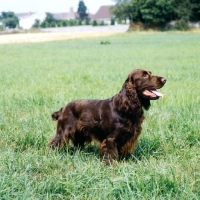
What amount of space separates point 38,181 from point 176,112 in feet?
10.1

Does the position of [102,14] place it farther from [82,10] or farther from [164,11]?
[164,11]

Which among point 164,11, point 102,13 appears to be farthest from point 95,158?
point 102,13

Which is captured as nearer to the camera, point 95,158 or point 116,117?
point 116,117

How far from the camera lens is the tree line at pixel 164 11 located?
171 feet

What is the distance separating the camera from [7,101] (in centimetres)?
740

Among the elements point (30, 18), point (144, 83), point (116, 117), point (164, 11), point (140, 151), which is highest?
point (144, 83)

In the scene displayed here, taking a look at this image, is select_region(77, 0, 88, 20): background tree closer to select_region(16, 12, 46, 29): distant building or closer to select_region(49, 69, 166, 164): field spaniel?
select_region(16, 12, 46, 29): distant building

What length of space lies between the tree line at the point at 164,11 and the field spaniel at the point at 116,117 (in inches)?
1948

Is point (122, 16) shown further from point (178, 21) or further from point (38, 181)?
point (38, 181)

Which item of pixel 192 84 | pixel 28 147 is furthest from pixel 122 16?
pixel 28 147

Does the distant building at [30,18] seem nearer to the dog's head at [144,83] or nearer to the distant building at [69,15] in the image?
the distant building at [69,15]

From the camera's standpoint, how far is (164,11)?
52875 millimetres

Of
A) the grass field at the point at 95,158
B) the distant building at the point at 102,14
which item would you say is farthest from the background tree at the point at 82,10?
the grass field at the point at 95,158

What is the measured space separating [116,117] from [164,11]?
50.9 metres
